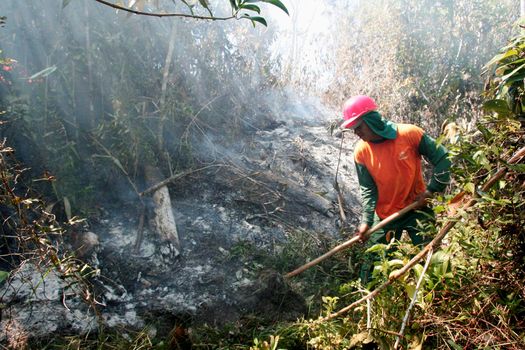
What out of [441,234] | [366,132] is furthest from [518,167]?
[366,132]

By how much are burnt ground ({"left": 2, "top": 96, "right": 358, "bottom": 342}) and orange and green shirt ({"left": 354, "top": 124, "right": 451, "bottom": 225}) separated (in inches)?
39.4

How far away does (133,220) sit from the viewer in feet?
12.9

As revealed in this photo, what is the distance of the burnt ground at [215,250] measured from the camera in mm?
2924

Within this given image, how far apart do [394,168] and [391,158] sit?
8 cm

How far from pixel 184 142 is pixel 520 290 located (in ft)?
12.7

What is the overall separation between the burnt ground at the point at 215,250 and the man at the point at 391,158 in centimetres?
102

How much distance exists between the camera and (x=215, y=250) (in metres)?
3.82

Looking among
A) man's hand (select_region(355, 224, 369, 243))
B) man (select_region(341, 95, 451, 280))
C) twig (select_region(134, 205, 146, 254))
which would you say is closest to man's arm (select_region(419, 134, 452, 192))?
man (select_region(341, 95, 451, 280))

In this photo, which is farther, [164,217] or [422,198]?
[164,217]

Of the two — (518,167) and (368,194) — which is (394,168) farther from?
(518,167)

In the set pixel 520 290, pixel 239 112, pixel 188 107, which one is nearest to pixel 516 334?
pixel 520 290

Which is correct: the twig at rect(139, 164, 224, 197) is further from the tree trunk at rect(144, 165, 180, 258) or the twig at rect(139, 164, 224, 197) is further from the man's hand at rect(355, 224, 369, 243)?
the man's hand at rect(355, 224, 369, 243)

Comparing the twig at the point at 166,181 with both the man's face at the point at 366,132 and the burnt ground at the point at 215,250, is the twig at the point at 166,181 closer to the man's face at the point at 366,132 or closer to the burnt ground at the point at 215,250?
the burnt ground at the point at 215,250

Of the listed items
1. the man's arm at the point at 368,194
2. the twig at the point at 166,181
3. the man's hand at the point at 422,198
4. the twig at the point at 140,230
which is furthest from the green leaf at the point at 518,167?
the twig at the point at 166,181
